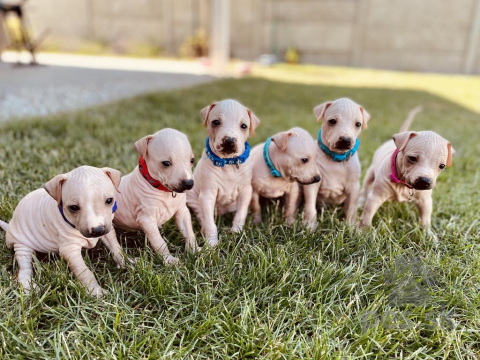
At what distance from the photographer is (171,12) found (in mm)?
19484

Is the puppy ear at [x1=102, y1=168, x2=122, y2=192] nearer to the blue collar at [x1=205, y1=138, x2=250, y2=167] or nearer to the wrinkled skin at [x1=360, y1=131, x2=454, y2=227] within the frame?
the blue collar at [x1=205, y1=138, x2=250, y2=167]

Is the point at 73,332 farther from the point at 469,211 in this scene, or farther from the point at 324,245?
the point at 469,211

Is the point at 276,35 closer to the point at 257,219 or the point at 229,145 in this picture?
the point at 257,219

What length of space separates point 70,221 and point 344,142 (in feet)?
6.06

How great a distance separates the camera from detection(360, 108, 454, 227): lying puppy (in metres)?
2.36

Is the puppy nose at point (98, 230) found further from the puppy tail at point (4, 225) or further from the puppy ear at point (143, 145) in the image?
the puppy tail at point (4, 225)

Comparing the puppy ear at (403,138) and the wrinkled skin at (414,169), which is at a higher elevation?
the puppy ear at (403,138)

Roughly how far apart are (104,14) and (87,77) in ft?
38.6

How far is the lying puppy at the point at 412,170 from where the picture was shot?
93.0 inches

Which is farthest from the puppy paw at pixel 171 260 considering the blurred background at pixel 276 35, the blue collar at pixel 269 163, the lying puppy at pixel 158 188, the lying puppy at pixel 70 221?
the blurred background at pixel 276 35

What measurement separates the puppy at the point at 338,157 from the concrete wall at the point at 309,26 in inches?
670

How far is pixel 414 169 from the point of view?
7.87 feet

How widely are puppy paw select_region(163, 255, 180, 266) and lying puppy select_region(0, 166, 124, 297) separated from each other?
287 millimetres

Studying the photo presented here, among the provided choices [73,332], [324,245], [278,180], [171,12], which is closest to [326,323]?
[324,245]
